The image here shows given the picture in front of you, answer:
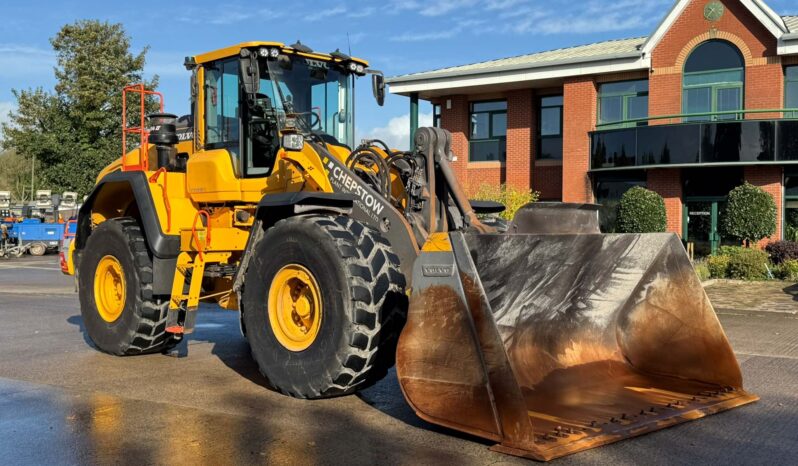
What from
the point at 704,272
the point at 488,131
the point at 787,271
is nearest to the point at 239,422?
the point at 704,272

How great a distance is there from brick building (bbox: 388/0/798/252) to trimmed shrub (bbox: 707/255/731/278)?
526cm

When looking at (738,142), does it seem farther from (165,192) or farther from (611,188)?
(165,192)

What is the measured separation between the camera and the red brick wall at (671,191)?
2403cm

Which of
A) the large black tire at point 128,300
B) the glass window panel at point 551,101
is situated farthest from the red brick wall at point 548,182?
the large black tire at point 128,300

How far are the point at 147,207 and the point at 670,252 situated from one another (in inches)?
191

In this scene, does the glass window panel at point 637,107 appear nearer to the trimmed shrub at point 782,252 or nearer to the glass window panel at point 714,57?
the glass window panel at point 714,57

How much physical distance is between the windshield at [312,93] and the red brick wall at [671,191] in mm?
18346

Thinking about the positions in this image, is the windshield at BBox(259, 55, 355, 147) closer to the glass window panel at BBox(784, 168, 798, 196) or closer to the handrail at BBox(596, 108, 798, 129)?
the handrail at BBox(596, 108, 798, 129)

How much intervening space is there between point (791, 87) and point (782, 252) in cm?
705

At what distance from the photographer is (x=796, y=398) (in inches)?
244

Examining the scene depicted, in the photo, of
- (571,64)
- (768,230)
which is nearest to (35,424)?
(768,230)

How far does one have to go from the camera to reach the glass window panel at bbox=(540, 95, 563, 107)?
2714 cm

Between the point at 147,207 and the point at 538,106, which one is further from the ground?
the point at 538,106

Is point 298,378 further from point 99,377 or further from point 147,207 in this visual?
point 147,207
